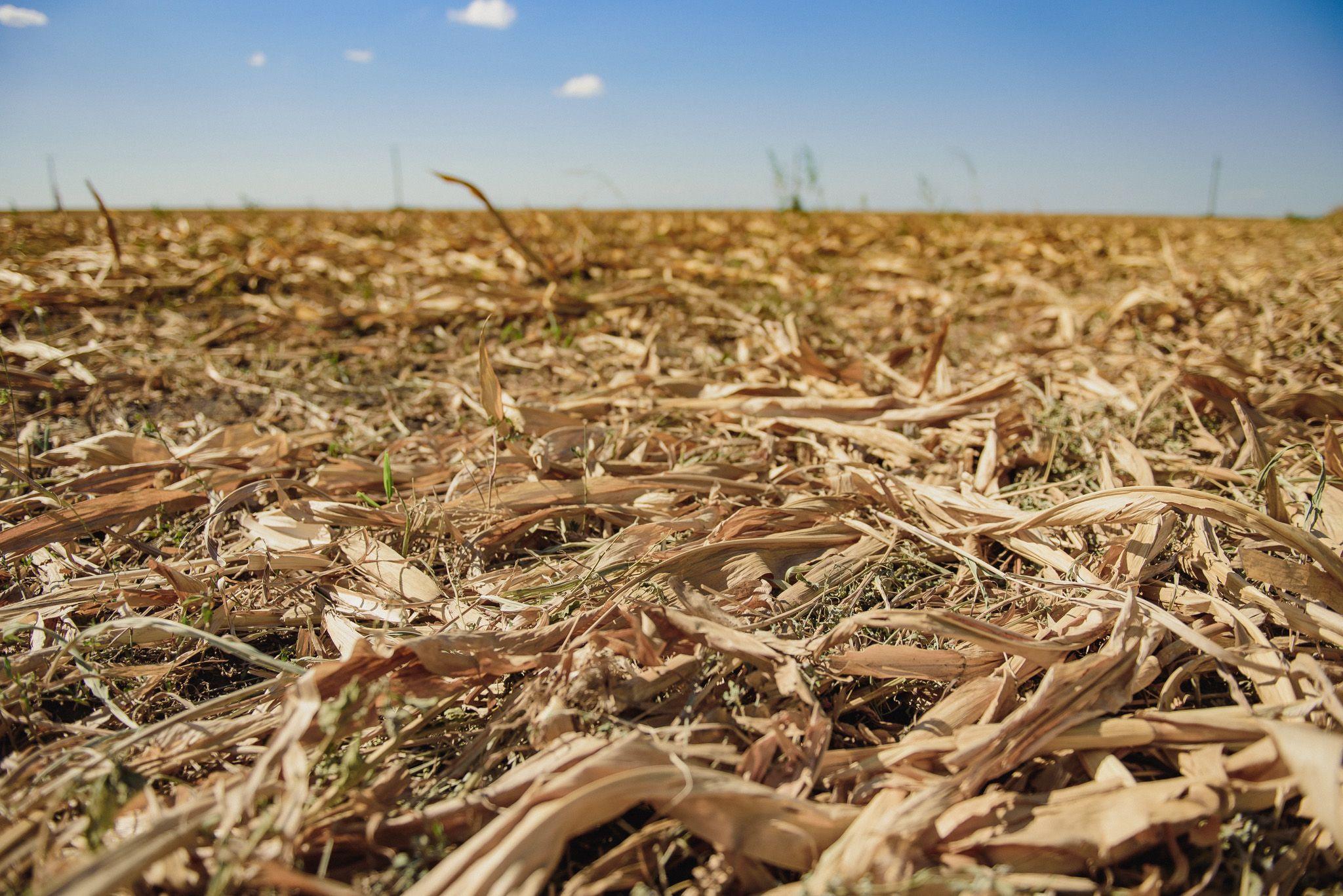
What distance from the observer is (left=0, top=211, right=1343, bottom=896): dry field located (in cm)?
74

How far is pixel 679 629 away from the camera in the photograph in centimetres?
94

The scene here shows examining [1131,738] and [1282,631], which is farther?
[1282,631]

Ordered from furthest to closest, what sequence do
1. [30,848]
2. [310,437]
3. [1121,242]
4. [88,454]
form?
1. [1121,242]
2. [310,437]
3. [88,454]
4. [30,848]

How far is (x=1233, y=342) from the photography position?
272 cm

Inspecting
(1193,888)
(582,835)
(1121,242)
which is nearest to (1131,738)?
(1193,888)

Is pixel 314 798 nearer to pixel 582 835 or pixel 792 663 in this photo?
pixel 582 835

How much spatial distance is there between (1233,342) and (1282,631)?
219 cm

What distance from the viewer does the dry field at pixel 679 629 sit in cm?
74

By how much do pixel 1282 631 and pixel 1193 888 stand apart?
0.54 metres

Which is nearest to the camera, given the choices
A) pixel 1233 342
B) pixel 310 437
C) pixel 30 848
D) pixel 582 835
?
pixel 30 848

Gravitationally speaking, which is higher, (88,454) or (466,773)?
(88,454)

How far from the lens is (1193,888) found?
28.7 inches

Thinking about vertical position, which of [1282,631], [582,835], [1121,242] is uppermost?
[1121,242]

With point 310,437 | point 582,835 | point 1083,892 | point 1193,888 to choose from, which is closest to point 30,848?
point 582,835
